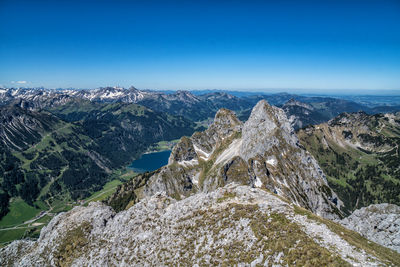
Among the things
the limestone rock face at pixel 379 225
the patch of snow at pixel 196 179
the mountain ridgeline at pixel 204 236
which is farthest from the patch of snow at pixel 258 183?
the mountain ridgeline at pixel 204 236

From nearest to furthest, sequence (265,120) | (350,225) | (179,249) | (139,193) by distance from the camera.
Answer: (179,249)
(350,225)
(265,120)
(139,193)

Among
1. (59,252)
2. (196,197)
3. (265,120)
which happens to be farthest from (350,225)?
(265,120)

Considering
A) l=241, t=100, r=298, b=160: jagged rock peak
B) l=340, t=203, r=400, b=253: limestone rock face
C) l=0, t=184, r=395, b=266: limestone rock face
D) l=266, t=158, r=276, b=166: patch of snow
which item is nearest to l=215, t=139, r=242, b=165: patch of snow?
l=241, t=100, r=298, b=160: jagged rock peak

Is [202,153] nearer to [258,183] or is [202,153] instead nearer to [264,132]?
[264,132]

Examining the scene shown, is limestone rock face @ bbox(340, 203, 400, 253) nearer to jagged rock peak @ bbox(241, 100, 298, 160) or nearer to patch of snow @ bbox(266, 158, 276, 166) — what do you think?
patch of snow @ bbox(266, 158, 276, 166)

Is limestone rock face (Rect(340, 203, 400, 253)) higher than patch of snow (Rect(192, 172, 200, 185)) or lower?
higher

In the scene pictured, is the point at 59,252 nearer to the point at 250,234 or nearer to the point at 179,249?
the point at 179,249

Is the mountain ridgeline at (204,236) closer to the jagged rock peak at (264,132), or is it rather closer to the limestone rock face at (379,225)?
the limestone rock face at (379,225)
